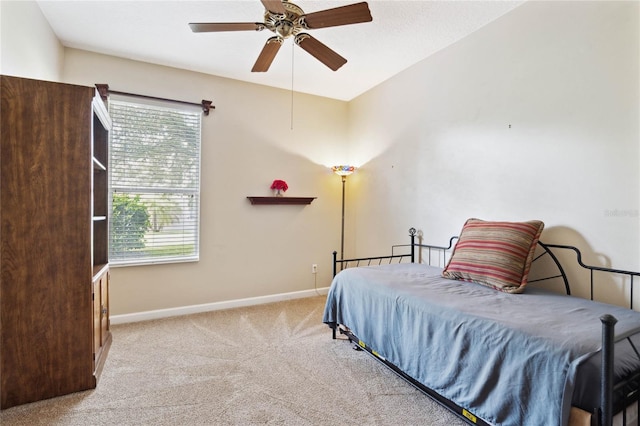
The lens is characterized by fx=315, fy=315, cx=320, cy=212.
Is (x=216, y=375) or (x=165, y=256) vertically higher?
(x=165, y=256)

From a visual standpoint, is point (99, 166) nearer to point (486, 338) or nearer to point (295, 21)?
point (295, 21)

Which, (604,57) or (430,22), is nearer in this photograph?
(604,57)

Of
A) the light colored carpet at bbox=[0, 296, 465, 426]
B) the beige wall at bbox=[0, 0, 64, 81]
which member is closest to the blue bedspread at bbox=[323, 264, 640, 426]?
the light colored carpet at bbox=[0, 296, 465, 426]

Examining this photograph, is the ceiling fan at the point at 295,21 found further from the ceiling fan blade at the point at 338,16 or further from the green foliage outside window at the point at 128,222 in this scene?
the green foliage outside window at the point at 128,222

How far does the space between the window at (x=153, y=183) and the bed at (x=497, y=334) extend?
1.85m

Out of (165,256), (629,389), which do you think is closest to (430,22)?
(629,389)

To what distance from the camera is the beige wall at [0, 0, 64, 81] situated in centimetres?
191

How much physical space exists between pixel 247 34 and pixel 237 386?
2.73 m

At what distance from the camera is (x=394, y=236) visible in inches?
138

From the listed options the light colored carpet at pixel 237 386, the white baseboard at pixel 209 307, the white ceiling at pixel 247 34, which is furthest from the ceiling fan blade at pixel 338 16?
the white baseboard at pixel 209 307

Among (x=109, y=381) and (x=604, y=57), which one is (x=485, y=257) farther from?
(x=109, y=381)

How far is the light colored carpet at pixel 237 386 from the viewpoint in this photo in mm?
1740

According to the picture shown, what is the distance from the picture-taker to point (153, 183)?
326 cm

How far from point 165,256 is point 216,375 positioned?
5.31 ft
